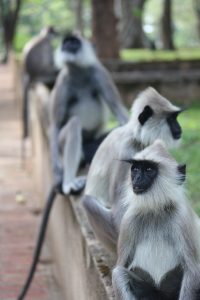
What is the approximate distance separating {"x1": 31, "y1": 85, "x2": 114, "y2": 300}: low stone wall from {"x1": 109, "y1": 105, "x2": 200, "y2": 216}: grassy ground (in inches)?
25.8

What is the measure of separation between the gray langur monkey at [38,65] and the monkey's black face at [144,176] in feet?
25.5

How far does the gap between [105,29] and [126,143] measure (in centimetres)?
965

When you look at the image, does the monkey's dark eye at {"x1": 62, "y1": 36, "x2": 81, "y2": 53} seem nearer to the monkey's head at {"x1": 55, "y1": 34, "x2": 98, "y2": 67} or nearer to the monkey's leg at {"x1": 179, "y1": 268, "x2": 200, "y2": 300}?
the monkey's head at {"x1": 55, "y1": 34, "x2": 98, "y2": 67}

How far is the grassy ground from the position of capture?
493 cm

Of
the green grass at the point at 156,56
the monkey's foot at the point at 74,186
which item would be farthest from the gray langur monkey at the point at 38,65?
the monkey's foot at the point at 74,186

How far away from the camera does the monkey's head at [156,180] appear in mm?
2613

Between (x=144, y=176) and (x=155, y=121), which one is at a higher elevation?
(x=144, y=176)

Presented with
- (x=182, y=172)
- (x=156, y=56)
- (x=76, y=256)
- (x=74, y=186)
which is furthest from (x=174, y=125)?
(x=156, y=56)

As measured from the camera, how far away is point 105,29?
1294 cm

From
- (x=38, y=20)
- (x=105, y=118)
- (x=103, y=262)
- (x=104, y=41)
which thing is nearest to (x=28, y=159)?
(x=104, y=41)

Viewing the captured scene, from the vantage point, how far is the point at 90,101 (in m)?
5.61

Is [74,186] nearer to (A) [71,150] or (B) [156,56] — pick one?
(A) [71,150]

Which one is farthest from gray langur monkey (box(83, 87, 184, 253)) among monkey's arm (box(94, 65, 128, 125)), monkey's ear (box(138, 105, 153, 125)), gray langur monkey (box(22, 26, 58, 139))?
gray langur monkey (box(22, 26, 58, 139))

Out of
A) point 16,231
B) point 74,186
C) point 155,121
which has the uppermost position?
point 155,121
